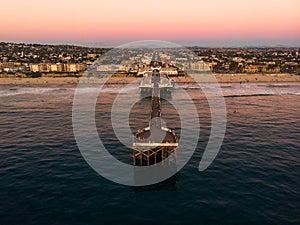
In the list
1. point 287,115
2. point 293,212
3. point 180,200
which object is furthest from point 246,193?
point 287,115

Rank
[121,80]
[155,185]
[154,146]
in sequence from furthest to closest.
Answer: [121,80]
[154,146]
[155,185]

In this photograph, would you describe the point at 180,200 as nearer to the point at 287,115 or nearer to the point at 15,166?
the point at 15,166

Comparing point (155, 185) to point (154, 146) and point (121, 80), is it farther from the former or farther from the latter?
point (121, 80)

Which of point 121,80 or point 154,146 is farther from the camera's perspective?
point 121,80

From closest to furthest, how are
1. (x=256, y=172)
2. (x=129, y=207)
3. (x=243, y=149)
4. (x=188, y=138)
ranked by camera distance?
(x=129, y=207)
(x=256, y=172)
(x=243, y=149)
(x=188, y=138)

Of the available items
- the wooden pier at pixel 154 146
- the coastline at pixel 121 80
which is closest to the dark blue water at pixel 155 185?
the wooden pier at pixel 154 146

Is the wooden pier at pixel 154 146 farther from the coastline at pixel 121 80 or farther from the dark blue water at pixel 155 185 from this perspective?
the coastline at pixel 121 80

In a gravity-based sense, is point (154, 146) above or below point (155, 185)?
above

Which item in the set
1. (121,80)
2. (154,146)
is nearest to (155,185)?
(154,146)
